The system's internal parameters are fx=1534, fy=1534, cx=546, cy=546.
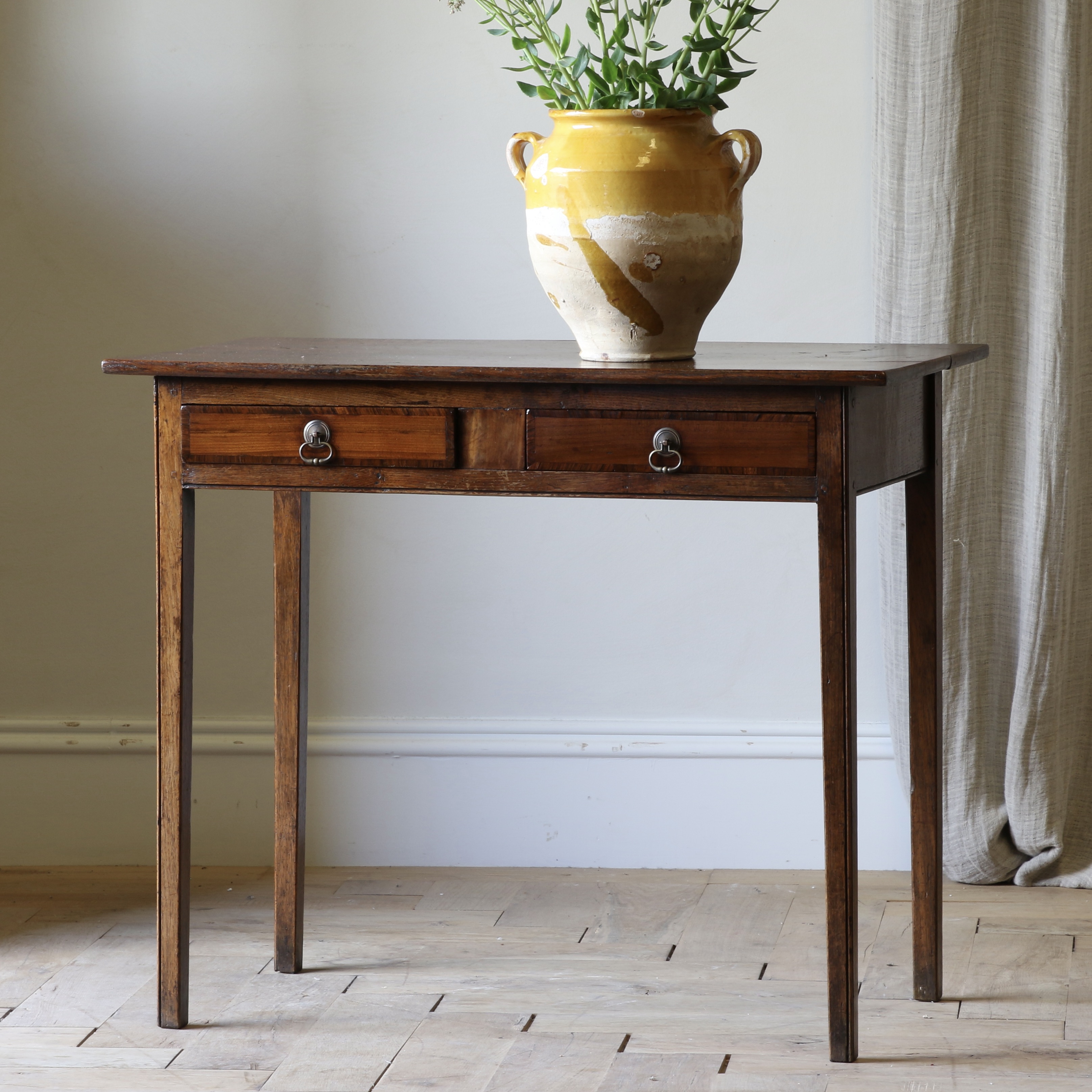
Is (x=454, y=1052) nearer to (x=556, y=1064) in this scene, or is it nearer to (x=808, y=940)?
(x=556, y=1064)

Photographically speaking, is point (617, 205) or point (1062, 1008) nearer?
point (617, 205)

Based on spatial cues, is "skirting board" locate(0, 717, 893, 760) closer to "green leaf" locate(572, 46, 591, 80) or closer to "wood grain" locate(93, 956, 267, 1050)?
"wood grain" locate(93, 956, 267, 1050)

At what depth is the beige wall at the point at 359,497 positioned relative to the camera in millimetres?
2309

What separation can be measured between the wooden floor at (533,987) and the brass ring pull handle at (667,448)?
2.15ft

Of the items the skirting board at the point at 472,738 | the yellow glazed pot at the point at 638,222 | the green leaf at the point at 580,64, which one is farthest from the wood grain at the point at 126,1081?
the green leaf at the point at 580,64

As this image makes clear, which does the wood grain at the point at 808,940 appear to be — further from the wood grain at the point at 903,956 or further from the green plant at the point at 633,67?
the green plant at the point at 633,67

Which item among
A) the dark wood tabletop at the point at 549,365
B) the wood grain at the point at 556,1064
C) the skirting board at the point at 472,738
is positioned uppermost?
the dark wood tabletop at the point at 549,365

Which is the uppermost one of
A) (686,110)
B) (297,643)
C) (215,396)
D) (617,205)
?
(686,110)

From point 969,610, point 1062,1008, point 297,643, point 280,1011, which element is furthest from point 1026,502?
point 280,1011

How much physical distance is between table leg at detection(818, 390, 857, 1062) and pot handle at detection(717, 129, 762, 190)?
30 cm

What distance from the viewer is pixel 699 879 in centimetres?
231

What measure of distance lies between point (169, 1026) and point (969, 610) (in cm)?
123

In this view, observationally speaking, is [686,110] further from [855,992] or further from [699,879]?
[699,879]

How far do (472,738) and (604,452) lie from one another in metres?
0.92
